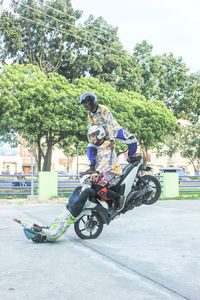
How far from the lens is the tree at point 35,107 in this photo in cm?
2128

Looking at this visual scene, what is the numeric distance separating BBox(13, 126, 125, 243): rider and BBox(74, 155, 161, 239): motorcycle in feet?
0.34

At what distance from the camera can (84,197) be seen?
5.54 metres

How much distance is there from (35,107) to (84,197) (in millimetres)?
16940

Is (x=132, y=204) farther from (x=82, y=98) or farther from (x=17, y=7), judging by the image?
(x=17, y=7)

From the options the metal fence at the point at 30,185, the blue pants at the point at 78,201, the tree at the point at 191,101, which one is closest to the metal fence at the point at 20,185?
the metal fence at the point at 30,185

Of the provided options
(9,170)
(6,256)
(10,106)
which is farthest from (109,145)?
(9,170)

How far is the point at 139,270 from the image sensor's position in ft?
13.2

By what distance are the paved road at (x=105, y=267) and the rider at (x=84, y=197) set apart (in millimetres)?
162

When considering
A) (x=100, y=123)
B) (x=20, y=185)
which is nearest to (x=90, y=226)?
(x=100, y=123)

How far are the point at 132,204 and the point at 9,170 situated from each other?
61907 mm

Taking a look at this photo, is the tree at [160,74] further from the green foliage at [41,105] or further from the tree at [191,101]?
the green foliage at [41,105]

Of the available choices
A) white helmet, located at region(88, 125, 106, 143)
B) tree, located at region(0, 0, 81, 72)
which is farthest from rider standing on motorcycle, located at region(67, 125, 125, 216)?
tree, located at region(0, 0, 81, 72)

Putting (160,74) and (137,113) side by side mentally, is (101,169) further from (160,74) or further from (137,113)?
(160,74)

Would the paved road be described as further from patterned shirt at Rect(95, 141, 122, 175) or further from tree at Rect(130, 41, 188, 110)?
tree at Rect(130, 41, 188, 110)
